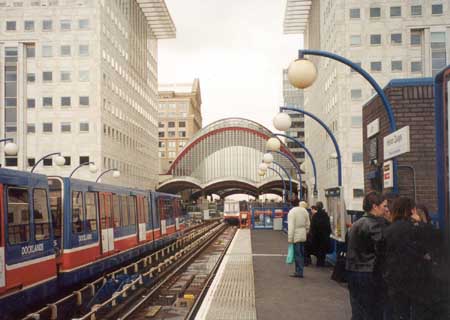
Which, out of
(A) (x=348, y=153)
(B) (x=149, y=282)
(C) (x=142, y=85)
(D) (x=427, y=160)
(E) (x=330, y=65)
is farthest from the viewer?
(C) (x=142, y=85)

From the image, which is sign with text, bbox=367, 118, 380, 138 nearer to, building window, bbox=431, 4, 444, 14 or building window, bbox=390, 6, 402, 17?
building window, bbox=390, 6, 402, 17

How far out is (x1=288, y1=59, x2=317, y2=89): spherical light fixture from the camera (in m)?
10.1

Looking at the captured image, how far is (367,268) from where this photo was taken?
6980 mm

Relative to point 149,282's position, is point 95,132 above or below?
above

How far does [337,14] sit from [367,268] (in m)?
55.6

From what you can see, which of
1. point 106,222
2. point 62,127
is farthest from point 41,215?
point 62,127

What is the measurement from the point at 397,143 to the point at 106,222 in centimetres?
1013

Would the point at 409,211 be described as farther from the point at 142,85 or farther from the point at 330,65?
the point at 142,85

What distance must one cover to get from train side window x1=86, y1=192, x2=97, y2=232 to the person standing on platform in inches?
384

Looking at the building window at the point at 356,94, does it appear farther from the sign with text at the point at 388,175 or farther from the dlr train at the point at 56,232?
the sign with text at the point at 388,175

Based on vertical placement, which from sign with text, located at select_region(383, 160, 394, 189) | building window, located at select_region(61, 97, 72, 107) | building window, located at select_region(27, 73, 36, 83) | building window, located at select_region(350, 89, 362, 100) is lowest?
sign with text, located at select_region(383, 160, 394, 189)

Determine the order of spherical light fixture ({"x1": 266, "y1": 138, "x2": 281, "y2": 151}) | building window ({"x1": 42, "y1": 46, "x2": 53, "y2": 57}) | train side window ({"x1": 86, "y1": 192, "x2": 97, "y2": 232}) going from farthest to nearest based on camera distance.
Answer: building window ({"x1": 42, "y1": 46, "x2": 53, "y2": 57}) → spherical light fixture ({"x1": 266, "y1": 138, "x2": 281, "y2": 151}) → train side window ({"x1": 86, "y1": 192, "x2": 97, "y2": 232})

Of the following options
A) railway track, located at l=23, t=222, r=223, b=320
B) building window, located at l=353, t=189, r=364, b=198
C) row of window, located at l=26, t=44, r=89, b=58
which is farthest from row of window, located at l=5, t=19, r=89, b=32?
railway track, located at l=23, t=222, r=223, b=320

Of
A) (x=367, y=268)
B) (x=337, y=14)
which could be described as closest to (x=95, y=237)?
(x=367, y=268)
